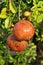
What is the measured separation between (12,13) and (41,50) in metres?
1.52

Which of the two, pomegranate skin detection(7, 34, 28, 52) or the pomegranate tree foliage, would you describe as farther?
the pomegranate tree foliage

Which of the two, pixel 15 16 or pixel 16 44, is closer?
pixel 16 44

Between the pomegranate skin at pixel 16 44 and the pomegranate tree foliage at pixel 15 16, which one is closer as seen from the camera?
the pomegranate skin at pixel 16 44

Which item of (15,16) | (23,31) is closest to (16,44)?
(23,31)

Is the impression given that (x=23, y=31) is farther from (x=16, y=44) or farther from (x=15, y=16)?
(x=15, y=16)

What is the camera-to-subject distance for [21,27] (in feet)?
3.08

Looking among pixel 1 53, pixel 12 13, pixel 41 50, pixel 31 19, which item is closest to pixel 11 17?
pixel 12 13

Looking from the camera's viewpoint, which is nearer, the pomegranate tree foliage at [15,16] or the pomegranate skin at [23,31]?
the pomegranate skin at [23,31]

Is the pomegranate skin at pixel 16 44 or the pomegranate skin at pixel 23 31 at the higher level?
the pomegranate skin at pixel 23 31

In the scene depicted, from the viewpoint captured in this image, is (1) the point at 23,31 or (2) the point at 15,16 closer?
(1) the point at 23,31

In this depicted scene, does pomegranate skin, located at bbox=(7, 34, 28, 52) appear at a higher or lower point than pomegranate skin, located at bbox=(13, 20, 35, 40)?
lower

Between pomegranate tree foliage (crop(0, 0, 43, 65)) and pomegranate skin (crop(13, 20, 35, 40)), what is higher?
pomegranate skin (crop(13, 20, 35, 40))

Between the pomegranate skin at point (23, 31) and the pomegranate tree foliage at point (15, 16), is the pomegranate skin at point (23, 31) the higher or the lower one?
the higher one

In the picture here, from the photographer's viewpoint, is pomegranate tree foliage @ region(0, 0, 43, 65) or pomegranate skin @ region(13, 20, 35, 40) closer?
pomegranate skin @ region(13, 20, 35, 40)
